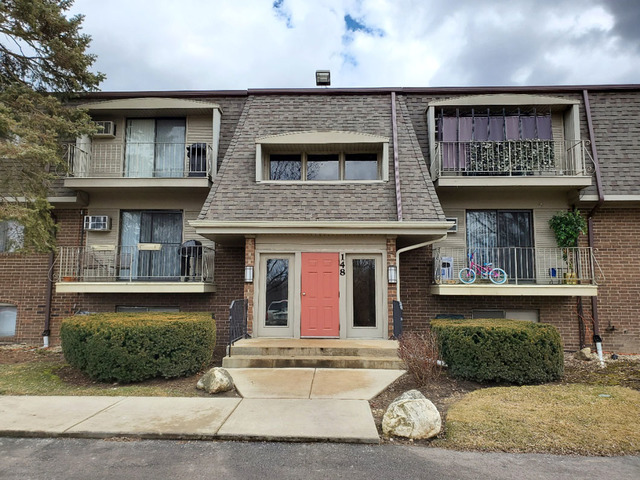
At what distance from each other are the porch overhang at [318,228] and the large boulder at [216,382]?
11.5 ft

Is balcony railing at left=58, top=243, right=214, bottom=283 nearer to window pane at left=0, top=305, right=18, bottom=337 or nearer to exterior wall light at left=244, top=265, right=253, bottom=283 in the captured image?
exterior wall light at left=244, top=265, right=253, bottom=283

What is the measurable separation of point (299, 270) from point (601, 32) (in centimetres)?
1897

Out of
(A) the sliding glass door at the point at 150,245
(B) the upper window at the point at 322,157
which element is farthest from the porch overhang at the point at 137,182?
(B) the upper window at the point at 322,157

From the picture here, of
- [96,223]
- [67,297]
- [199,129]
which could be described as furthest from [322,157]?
[67,297]

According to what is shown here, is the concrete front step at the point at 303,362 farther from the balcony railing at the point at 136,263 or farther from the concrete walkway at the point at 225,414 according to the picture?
the balcony railing at the point at 136,263

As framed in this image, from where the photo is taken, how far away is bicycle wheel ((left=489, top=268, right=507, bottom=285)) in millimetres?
10244

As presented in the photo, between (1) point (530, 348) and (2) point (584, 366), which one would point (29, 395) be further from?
(2) point (584, 366)

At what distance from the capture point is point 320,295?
32.2 ft

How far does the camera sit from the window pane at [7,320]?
37.2 feet

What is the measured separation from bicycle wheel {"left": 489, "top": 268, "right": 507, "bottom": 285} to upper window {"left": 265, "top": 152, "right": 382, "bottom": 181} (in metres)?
3.69

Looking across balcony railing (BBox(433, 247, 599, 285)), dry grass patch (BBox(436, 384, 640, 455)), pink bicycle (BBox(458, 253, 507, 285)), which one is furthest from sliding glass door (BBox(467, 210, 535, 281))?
dry grass patch (BBox(436, 384, 640, 455))

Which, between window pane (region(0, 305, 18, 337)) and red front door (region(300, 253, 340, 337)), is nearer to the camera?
red front door (region(300, 253, 340, 337))

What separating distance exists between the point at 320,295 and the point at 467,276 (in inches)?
146

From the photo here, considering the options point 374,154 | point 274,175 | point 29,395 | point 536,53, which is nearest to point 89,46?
point 274,175
